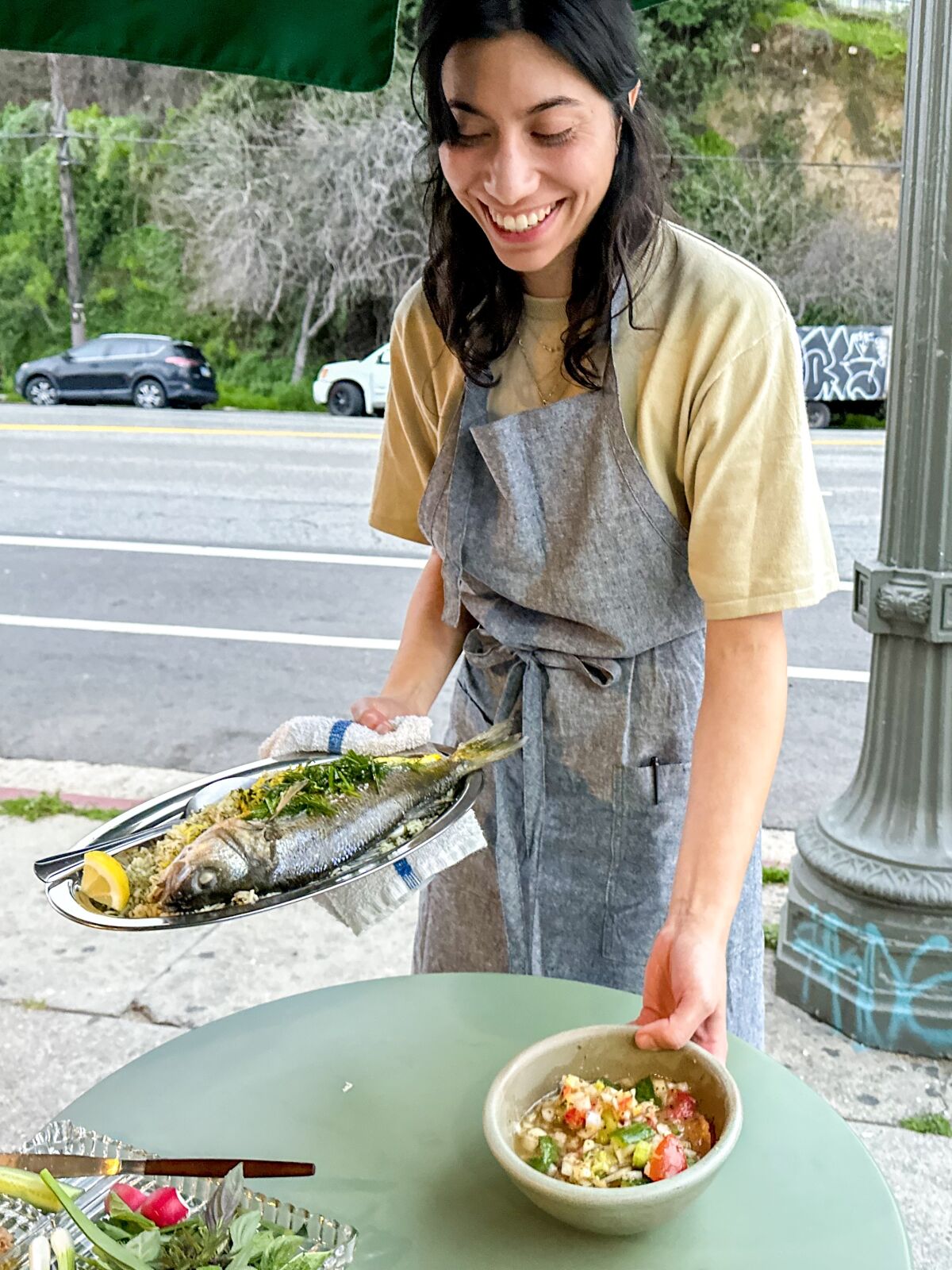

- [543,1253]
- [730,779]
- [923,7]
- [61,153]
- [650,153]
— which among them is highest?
[61,153]

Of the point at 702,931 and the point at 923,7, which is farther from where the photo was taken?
the point at 923,7

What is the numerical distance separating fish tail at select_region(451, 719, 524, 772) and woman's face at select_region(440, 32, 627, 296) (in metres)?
0.61

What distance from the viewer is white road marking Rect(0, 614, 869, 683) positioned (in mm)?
6953

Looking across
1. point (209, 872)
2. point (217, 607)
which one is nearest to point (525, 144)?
point (209, 872)

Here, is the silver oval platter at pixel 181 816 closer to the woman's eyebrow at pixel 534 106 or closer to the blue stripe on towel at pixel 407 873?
the blue stripe on towel at pixel 407 873

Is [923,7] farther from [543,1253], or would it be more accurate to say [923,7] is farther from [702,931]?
[543,1253]

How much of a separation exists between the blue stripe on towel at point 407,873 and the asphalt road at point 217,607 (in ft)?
10.7

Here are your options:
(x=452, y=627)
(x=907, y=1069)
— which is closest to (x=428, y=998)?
(x=452, y=627)

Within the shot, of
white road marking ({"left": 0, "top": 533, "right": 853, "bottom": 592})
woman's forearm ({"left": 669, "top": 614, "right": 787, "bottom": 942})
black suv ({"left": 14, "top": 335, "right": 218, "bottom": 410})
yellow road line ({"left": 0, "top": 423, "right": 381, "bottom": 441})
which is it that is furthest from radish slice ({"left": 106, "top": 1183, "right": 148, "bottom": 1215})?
black suv ({"left": 14, "top": 335, "right": 218, "bottom": 410})

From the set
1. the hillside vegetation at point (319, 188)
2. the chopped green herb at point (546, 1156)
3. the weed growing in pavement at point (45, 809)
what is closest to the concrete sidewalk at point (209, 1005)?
the weed growing in pavement at point (45, 809)

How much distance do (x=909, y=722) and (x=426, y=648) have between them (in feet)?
4.90

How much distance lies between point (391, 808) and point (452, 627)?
0.43 meters

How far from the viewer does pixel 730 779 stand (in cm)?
139

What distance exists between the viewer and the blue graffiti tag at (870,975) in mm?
2816
